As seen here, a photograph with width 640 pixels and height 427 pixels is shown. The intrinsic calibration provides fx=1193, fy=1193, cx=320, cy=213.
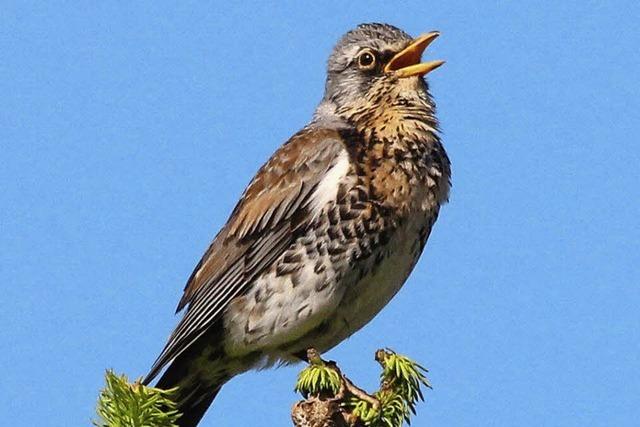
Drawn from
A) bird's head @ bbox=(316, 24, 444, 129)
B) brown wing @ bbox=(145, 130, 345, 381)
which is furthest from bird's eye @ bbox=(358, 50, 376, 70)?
brown wing @ bbox=(145, 130, 345, 381)

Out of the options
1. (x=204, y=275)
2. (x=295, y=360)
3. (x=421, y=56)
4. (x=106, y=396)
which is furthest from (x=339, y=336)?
(x=106, y=396)

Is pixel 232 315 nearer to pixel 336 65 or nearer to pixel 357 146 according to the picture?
pixel 357 146

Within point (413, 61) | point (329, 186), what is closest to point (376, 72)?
point (413, 61)

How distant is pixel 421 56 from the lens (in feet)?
23.5

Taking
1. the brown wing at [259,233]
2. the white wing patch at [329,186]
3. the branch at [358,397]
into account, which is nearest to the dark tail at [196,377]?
the brown wing at [259,233]

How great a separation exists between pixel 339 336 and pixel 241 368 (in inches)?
24.5

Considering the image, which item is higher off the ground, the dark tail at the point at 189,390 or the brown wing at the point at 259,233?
the brown wing at the point at 259,233

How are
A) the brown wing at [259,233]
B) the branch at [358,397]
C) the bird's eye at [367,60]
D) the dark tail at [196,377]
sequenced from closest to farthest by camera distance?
1. the branch at [358,397]
2. the brown wing at [259,233]
3. the dark tail at [196,377]
4. the bird's eye at [367,60]

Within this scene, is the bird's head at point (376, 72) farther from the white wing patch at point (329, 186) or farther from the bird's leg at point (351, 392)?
the bird's leg at point (351, 392)

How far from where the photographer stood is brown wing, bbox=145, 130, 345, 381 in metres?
6.55

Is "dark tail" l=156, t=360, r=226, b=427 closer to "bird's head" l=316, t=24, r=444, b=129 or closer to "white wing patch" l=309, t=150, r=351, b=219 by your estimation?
"white wing patch" l=309, t=150, r=351, b=219

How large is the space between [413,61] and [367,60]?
11.3 inches

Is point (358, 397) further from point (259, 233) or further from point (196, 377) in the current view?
point (196, 377)

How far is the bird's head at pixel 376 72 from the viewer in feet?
22.9
